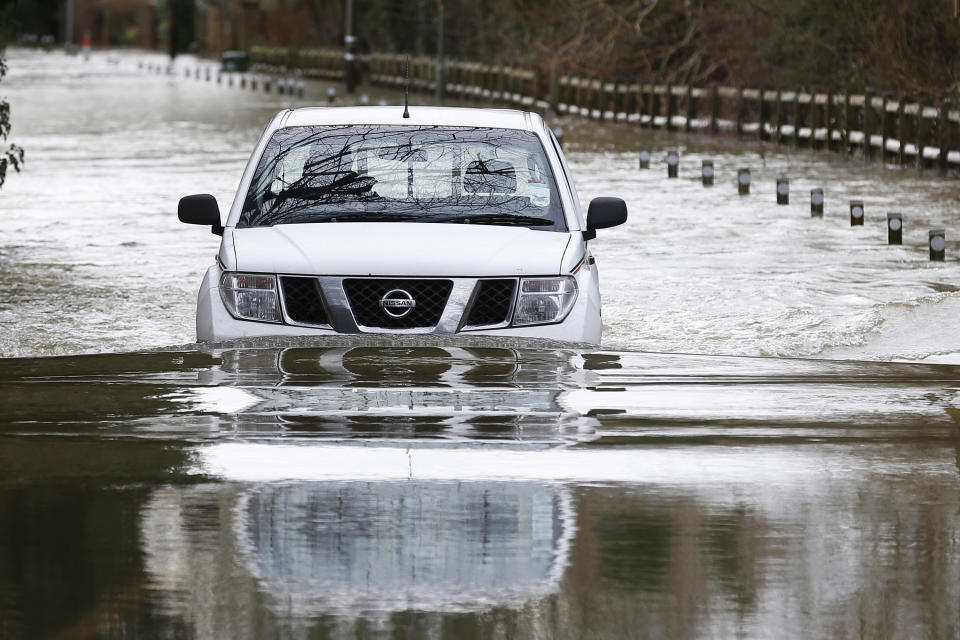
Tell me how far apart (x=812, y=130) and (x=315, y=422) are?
92.2 ft

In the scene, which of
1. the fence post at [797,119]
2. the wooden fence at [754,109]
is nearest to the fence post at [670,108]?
the wooden fence at [754,109]

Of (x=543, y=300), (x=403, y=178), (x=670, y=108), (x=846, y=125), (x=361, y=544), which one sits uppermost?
(x=403, y=178)

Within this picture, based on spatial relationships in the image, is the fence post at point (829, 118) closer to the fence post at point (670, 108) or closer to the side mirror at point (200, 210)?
the fence post at point (670, 108)

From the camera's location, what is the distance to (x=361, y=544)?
11.9ft

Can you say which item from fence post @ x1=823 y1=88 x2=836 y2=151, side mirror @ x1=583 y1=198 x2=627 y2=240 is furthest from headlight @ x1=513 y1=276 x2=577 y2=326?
fence post @ x1=823 y1=88 x2=836 y2=151

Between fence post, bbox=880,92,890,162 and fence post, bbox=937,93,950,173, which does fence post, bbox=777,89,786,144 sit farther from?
fence post, bbox=937,93,950,173

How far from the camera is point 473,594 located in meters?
3.46

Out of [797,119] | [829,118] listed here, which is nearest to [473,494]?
[829,118]

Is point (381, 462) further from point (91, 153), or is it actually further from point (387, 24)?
point (387, 24)

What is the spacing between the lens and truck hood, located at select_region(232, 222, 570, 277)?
7805mm

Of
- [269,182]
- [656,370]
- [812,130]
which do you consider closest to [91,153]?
[812,130]

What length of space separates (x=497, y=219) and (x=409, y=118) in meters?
1.09

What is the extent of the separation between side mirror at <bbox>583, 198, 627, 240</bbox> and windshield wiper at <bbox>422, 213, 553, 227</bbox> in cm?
46

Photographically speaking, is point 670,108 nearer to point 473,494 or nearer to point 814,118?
point 814,118
